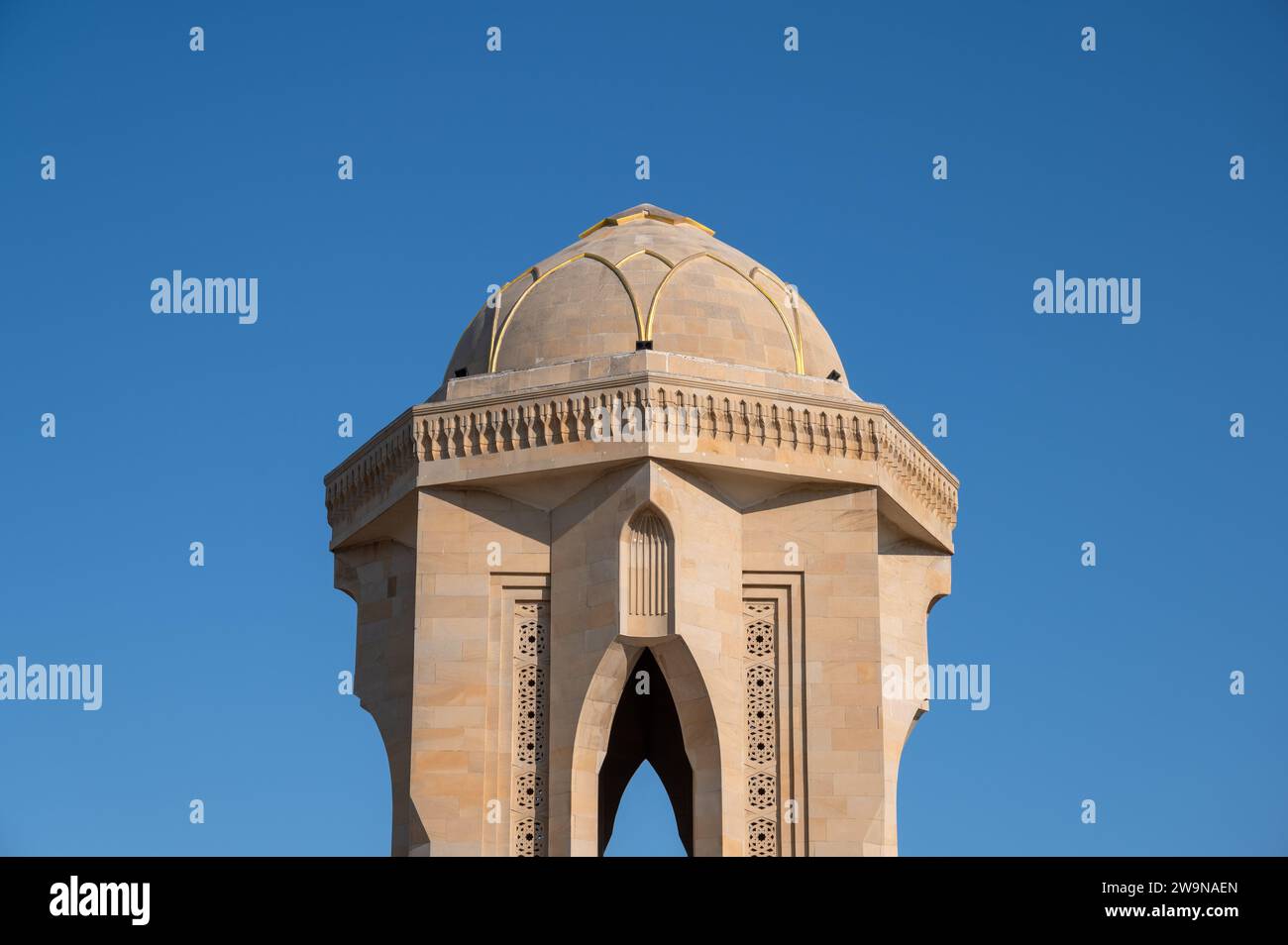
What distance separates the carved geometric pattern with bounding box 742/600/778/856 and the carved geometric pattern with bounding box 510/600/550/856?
2.28 m

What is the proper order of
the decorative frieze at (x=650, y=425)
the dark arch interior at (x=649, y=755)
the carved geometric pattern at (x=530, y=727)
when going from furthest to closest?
the dark arch interior at (x=649, y=755) → the decorative frieze at (x=650, y=425) → the carved geometric pattern at (x=530, y=727)

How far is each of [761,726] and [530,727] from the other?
8.50ft

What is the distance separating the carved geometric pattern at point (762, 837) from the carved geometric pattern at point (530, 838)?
7.49 ft

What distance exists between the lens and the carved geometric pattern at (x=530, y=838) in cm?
2612

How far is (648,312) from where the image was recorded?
28281 mm

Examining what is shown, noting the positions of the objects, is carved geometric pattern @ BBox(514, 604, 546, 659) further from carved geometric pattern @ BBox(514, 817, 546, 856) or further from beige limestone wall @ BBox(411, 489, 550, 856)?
carved geometric pattern @ BBox(514, 817, 546, 856)

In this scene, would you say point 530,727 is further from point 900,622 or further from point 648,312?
Answer: point 648,312

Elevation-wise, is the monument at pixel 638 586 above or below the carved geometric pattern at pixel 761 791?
above

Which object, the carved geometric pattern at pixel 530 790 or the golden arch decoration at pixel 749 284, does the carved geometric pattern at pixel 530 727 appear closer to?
the carved geometric pattern at pixel 530 790

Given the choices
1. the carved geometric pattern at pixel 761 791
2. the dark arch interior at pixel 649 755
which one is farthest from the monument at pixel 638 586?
the dark arch interior at pixel 649 755
